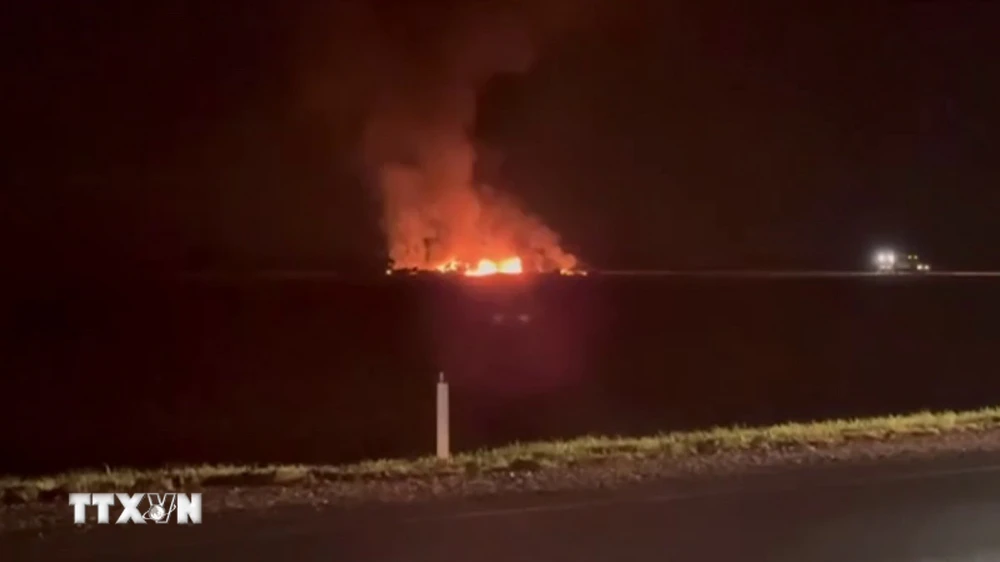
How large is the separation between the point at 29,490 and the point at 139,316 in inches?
391

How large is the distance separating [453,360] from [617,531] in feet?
43.5

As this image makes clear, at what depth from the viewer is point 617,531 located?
7.79 meters

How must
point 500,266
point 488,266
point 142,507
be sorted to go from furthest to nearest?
point 500,266 → point 488,266 → point 142,507

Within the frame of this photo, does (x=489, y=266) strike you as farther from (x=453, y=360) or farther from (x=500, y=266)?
(x=453, y=360)

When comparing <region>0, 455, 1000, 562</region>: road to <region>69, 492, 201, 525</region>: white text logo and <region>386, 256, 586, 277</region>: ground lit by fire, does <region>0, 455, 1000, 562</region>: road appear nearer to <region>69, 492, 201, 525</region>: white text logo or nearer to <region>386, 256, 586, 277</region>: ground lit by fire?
<region>69, 492, 201, 525</region>: white text logo

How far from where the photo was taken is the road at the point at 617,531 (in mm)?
7094

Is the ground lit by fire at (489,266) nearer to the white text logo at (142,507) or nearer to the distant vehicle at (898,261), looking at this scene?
the distant vehicle at (898,261)

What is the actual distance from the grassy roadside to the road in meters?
1.63

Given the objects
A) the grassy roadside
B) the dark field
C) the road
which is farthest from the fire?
the road

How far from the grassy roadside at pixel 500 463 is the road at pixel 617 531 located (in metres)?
1.63

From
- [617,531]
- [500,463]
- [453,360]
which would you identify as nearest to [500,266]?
[453,360]

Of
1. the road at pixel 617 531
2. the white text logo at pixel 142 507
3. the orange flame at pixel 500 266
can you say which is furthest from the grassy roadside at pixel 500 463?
the orange flame at pixel 500 266

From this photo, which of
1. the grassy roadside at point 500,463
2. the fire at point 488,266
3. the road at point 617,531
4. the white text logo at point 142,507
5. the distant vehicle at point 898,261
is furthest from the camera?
the distant vehicle at point 898,261

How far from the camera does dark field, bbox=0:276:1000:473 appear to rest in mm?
16781
